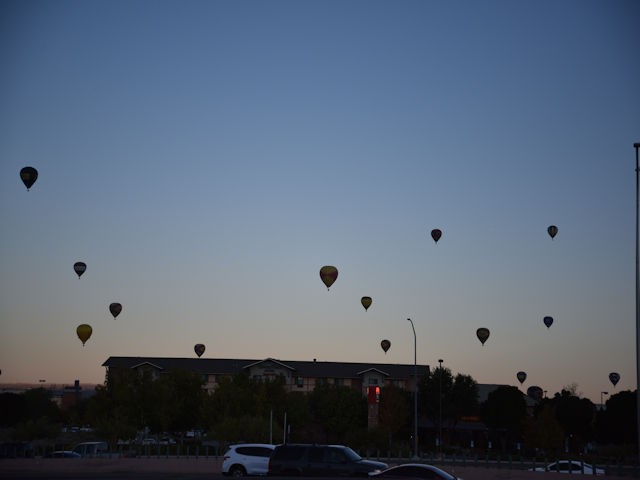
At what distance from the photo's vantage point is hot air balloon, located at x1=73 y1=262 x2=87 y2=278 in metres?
70.7

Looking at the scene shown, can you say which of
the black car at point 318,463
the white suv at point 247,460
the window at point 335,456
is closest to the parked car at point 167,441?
the white suv at point 247,460

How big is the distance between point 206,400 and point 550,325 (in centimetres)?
3991

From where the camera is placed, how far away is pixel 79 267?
7100cm

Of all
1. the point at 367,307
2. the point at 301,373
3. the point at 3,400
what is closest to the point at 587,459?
the point at 367,307

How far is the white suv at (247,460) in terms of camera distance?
3128cm

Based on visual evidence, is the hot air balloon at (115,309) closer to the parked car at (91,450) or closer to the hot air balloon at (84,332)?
the hot air balloon at (84,332)

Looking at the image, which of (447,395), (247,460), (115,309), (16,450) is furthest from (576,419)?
(247,460)

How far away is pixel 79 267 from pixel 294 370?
4520cm

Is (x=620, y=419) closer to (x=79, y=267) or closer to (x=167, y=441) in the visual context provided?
(x=167, y=441)

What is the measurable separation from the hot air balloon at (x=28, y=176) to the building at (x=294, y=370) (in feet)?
174

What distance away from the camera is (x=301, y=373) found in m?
110

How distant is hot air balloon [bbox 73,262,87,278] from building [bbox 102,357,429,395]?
124 feet

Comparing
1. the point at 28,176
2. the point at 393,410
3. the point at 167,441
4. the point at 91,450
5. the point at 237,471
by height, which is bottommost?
the point at 167,441

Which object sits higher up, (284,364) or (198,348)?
(198,348)
